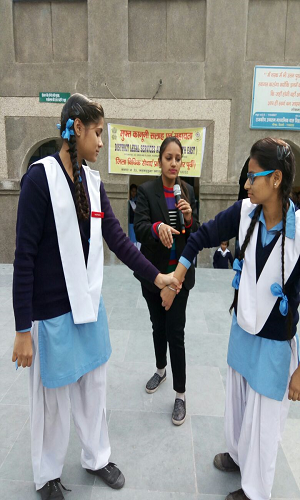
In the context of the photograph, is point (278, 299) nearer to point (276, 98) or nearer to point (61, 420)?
point (61, 420)

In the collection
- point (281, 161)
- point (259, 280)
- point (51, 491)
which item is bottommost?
point (51, 491)

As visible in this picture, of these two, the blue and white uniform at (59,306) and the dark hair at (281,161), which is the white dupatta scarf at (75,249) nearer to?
the blue and white uniform at (59,306)

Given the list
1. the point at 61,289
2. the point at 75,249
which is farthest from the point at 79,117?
the point at 61,289

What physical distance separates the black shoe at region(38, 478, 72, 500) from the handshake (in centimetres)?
121

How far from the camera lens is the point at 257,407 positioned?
171 cm

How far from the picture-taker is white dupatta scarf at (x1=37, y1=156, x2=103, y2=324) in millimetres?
1580

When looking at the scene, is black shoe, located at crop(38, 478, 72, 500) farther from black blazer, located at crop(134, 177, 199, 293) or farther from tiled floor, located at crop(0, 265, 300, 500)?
black blazer, located at crop(134, 177, 199, 293)

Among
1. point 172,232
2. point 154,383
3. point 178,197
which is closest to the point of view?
point 172,232

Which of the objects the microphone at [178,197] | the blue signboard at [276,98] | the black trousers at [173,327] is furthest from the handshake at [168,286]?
A: the blue signboard at [276,98]

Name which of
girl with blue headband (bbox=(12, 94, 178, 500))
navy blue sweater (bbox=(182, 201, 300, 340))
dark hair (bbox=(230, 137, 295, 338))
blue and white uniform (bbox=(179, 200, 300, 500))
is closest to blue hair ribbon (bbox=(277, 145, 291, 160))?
dark hair (bbox=(230, 137, 295, 338))

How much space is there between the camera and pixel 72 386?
1900 millimetres

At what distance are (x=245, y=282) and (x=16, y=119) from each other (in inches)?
266

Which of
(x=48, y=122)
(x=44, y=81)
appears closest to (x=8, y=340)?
(x=48, y=122)

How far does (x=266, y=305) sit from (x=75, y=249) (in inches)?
36.7
